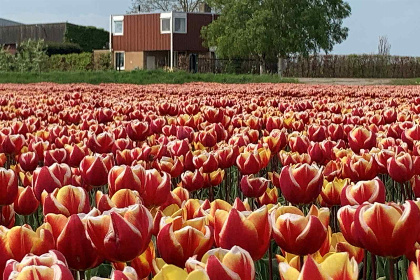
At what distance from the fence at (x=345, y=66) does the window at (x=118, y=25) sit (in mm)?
14936

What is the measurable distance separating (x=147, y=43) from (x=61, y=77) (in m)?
32.5

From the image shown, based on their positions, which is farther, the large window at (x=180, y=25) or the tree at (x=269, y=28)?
the large window at (x=180, y=25)

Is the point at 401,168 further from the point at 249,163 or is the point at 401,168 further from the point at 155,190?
the point at 155,190

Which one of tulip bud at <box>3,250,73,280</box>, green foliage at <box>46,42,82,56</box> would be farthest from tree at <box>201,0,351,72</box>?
tulip bud at <box>3,250,73,280</box>

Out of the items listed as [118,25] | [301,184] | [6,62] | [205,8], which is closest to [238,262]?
[301,184]

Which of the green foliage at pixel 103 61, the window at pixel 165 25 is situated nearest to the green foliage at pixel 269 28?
the window at pixel 165 25

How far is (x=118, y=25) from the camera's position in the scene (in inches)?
2650

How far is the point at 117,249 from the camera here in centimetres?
139

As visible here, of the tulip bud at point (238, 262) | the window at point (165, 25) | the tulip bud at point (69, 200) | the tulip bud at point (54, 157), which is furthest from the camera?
the window at point (165, 25)

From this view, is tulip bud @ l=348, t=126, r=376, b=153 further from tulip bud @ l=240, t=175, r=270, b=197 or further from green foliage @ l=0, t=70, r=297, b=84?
green foliage @ l=0, t=70, r=297, b=84

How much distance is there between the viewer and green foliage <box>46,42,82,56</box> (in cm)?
6600

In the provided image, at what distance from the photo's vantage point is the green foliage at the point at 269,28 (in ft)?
183

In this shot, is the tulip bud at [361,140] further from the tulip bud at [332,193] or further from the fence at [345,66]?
the fence at [345,66]

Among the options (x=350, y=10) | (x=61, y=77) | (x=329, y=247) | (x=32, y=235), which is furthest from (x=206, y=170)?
(x=350, y=10)
